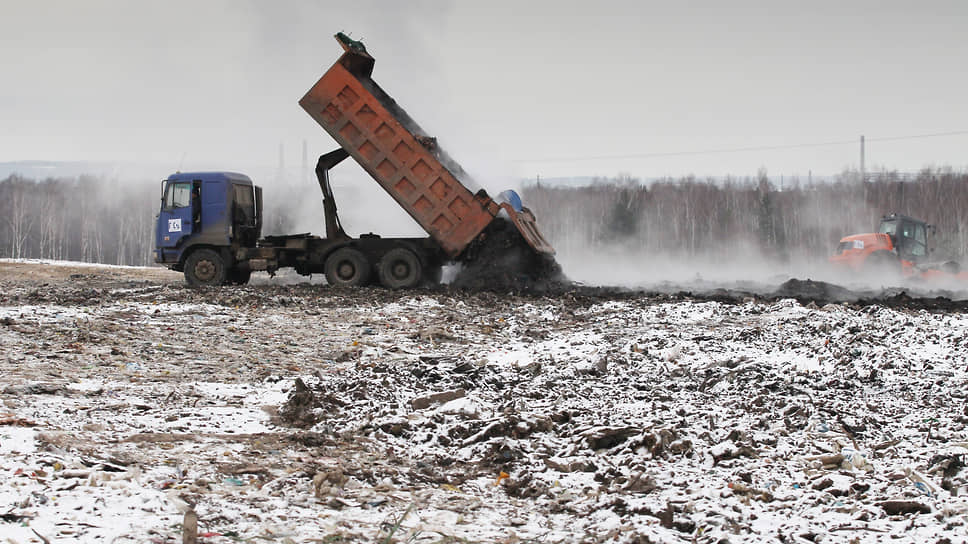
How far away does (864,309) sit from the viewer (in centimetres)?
1109

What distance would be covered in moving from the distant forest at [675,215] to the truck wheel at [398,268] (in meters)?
24.0

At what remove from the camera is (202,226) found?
50.9 feet

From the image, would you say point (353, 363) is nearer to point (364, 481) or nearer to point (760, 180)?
point (364, 481)

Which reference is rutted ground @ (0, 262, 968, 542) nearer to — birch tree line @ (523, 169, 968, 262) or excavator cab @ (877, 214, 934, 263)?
excavator cab @ (877, 214, 934, 263)

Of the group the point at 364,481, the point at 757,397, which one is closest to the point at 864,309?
the point at 757,397

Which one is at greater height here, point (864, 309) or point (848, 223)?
point (848, 223)

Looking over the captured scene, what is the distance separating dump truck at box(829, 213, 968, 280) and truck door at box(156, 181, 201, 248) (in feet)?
52.1

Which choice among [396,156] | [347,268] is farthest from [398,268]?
[396,156]

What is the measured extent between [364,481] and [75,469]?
149 cm

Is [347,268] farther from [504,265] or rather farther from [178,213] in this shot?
[178,213]

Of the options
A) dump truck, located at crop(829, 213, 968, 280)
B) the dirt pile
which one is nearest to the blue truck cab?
the dirt pile

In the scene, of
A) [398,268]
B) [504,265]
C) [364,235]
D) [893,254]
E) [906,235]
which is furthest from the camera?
[906,235]

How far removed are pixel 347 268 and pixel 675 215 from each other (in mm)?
40573

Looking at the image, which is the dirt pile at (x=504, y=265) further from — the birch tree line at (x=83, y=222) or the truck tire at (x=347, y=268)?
the birch tree line at (x=83, y=222)
